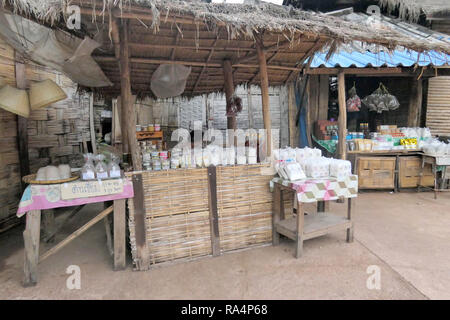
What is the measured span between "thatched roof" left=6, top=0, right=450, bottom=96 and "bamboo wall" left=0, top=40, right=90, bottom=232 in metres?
1.22

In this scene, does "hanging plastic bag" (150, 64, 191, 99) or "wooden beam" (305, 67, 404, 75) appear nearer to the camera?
"hanging plastic bag" (150, 64, 191, 99)

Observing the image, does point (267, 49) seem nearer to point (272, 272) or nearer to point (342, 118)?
point (342, 118)

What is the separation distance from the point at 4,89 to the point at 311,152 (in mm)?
3995

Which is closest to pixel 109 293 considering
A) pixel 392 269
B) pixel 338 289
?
pixel 338 289

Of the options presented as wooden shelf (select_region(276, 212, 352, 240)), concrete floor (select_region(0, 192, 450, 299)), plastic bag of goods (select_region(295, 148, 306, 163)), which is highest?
plastic bag of goods (select_region(295, 148, 306, 163))

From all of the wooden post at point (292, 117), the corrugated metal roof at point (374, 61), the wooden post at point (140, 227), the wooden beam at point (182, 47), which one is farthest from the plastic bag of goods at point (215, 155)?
the wooden post at point (292, 117)

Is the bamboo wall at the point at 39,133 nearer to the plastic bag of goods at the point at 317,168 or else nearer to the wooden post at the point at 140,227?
the wooden post at the point at 140,227

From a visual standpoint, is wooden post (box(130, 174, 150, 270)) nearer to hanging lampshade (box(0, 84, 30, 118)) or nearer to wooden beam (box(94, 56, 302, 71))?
hanging lampshade (box(0, 84, 30, 118))

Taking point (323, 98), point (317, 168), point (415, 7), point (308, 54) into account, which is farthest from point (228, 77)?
point (415, 7)

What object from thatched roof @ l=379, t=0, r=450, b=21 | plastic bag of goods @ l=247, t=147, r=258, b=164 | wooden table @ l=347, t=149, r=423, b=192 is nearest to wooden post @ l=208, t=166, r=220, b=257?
plastic bag of goods @ l=247, t=147, r=258, b=164

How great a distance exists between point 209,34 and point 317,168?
2227 millimetres

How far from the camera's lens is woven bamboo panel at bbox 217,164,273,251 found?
10.9 ft

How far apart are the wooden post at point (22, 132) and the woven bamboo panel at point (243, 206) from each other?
3313 mm

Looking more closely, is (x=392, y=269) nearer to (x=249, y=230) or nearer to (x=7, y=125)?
(x=249, y=230)
